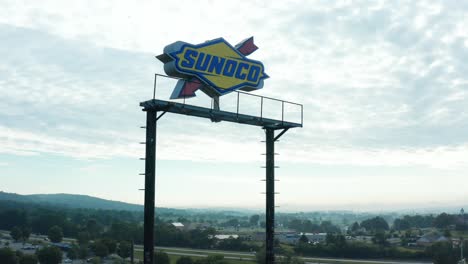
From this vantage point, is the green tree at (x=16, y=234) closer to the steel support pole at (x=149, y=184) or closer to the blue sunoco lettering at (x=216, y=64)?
the blue sunoco lettering at (x=216, y=64)

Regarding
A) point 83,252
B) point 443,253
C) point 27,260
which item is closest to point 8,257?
point 27,260

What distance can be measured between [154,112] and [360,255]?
106223 mm

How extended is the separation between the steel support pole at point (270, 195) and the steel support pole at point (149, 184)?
815 centimetres

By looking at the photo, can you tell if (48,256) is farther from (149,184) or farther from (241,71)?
(149,184)

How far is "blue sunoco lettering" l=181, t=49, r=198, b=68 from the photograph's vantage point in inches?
838

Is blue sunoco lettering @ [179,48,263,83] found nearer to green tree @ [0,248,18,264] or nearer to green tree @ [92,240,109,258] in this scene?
green tree @ [0,248,18,264]

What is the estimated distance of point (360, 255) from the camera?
4542 inches

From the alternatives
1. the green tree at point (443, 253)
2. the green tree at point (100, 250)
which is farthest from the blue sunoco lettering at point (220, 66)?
the green tree at point (100, 250)

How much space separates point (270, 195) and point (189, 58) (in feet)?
30.1

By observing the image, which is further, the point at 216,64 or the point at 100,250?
the point at 100,250

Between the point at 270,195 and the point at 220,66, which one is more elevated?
the point at 220,66

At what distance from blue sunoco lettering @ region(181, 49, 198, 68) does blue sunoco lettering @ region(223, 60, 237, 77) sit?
2170 millimetres

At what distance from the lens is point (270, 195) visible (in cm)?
2578

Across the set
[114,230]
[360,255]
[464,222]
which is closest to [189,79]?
[360,255]
